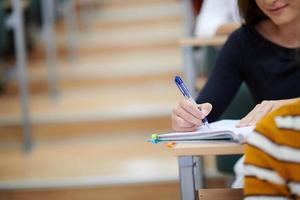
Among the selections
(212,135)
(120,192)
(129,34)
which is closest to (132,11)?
(129,34)

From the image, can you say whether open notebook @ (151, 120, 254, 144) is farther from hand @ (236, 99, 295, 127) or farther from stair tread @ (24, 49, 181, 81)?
stair tread @ (24, 49, 181, 81)

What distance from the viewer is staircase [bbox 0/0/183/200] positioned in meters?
2.75

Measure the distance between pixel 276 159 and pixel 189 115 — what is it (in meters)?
0.36

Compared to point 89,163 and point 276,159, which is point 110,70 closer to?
point 89,163

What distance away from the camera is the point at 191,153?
3.57 ft

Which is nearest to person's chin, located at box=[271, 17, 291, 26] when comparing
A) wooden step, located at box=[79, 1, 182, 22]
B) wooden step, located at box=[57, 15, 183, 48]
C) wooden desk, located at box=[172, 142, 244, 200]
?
wooden desk, located at box=[172, 142, 244, 200]

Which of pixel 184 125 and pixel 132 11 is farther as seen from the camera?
pixel 132 11

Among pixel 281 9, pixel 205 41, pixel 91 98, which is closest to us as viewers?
pixel 281 9

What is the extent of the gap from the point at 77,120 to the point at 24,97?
1.18 ft

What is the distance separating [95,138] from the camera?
328 cm

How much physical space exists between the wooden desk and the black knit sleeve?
1.28ft

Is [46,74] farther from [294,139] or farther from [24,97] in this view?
[294,139]

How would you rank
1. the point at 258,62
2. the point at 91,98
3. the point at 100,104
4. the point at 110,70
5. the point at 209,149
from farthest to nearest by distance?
the point at 110,70
the point at 91,98
the point at 100,104
the point at 258,62
the point at 209,149

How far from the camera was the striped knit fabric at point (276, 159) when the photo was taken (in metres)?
0.90
